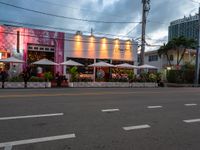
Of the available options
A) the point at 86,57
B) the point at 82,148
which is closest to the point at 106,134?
the point at 82,148

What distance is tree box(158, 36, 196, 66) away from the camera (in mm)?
40525

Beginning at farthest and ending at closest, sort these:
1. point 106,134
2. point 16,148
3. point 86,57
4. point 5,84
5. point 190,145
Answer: point 86,57 < point 5,84 < point 106,134 < point 190,145 < point 16,148

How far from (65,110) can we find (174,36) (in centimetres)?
3443

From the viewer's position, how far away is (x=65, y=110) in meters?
9.85

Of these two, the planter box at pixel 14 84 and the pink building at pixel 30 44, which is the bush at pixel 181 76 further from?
the planter box at pixel 14 84

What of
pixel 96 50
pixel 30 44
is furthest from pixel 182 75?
pixel 30 44

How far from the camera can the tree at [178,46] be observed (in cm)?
4053

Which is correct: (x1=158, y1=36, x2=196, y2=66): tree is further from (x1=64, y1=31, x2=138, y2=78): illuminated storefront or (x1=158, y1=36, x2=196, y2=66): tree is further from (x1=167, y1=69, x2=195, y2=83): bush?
(x1=64, y1=31, x2=138, y2=78): illuminated storefront

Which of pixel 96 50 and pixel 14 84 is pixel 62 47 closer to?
pixel 96 50

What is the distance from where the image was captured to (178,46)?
137 feet

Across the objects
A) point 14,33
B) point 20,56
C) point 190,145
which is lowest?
point 190,145

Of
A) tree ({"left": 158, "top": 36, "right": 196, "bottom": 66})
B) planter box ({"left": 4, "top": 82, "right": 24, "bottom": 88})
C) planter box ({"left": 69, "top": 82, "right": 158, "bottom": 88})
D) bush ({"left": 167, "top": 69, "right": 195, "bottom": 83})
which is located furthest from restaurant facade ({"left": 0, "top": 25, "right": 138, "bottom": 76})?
tree ({"left": 158, "top": 36, "right": 196, "bottom": 66})

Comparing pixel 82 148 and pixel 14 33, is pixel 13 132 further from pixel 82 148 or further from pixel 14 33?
pixel 14 33

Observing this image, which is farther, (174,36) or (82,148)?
(174,36)
